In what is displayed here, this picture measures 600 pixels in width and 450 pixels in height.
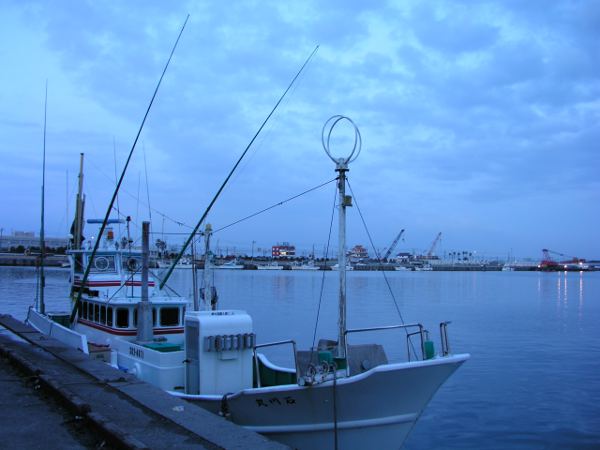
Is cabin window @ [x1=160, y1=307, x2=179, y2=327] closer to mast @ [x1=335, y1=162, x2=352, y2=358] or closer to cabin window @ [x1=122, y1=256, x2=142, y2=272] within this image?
cabin window @ [x1=122, y1=256, x2=142, y2=272]

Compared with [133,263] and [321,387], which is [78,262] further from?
[321,387]

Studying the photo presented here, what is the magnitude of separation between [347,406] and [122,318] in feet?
25.6

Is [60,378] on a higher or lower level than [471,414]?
higher

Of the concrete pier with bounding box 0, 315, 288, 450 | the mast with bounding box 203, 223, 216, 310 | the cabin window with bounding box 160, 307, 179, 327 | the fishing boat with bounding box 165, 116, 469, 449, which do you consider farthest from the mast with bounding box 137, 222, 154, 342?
the fishing boat with bounding box 165, 116, 469, 449

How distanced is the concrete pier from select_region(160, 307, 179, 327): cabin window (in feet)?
11.4

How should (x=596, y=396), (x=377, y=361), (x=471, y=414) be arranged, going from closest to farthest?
1. (x=377, y=361)
2. (x=471, y=414)
3. (x=596, y=396)

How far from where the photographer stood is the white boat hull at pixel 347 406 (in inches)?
382

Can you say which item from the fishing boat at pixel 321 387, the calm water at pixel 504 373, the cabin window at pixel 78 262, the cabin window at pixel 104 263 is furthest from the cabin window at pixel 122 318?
the calm water at pixel 504 373

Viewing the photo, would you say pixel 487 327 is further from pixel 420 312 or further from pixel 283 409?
pixel 283 409

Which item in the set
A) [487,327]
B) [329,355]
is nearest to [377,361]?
[329,355]

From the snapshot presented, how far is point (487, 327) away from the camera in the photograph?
123ft

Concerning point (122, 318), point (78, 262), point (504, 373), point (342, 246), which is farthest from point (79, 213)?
point (504, 373)

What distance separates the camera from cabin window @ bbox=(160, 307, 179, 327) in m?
15.3

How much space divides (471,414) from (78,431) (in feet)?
41.7
